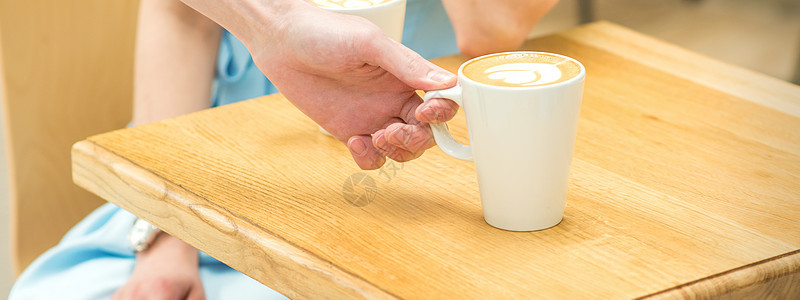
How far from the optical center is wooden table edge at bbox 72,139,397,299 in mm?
583

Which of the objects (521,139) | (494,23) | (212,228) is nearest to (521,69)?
(521,139)

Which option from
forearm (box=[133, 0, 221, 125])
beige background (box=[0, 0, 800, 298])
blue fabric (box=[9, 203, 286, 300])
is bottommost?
beige background (box=[0, 0, 800, 298])

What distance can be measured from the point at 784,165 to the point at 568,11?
111 inches

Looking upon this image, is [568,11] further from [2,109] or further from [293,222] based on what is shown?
[293,222]

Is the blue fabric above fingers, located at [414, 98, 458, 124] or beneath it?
beneath

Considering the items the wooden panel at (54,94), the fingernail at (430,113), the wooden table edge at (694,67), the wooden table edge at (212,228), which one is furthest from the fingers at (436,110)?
the wooden panel at (54,94)

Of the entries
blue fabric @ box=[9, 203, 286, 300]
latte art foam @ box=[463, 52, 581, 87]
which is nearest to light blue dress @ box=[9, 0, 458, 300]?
blue fabric @ box=[9, 203, 286, 300]

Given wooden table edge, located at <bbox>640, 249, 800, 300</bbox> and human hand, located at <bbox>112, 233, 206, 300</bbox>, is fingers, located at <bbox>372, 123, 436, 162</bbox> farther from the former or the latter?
human hand, located at <bbox>112, 233, 206, 300</bbox>

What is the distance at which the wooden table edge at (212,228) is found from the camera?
58cm

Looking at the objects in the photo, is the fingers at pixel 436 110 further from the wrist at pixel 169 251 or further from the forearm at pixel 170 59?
the forearm at pixel 170 59

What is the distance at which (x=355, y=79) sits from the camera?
2.49 feet

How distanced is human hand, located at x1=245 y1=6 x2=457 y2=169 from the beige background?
231cm

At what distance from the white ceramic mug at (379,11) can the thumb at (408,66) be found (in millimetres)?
95

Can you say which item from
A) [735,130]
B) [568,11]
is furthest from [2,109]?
[568,11]
